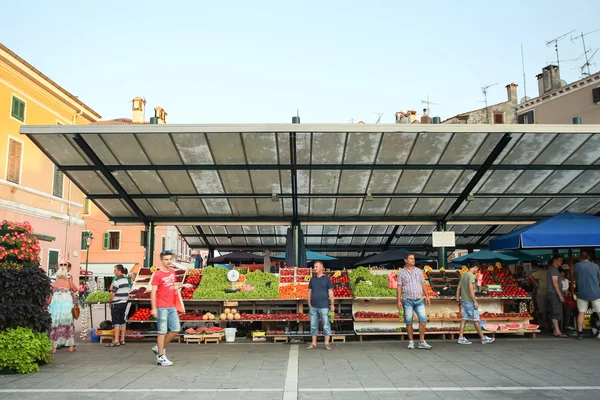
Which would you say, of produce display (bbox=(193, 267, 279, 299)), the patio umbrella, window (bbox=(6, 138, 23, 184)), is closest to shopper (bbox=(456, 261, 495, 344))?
produce display (bbox=(193, 267, 279, 299))

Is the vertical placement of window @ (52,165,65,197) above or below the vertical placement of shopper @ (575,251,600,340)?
above

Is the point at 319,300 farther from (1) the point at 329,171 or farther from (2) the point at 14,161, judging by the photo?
(2) the point at 14,161

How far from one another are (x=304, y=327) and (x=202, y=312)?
2.57 meters

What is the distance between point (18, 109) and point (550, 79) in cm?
3522

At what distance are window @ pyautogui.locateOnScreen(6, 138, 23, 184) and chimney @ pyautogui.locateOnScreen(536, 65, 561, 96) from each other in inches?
1358

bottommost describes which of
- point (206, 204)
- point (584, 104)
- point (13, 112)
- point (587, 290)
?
point (587, 290)

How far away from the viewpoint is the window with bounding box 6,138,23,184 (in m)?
21.6

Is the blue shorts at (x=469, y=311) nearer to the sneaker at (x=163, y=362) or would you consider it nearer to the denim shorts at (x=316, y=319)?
the denim shorts at (x=316, y=319)

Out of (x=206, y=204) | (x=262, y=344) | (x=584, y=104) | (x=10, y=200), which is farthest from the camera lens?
(x=584, y=104)

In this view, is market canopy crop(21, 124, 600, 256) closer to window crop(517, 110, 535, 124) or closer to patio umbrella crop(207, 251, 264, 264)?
patio umbrella crop(207, 251, 264, 264)

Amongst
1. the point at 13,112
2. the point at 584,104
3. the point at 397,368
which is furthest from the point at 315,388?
the point at 584,104

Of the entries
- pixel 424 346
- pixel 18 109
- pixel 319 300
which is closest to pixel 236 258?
pixel 319 300

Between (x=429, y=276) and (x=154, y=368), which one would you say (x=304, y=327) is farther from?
(x=154, y=368)

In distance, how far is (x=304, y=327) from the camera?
12.5m
